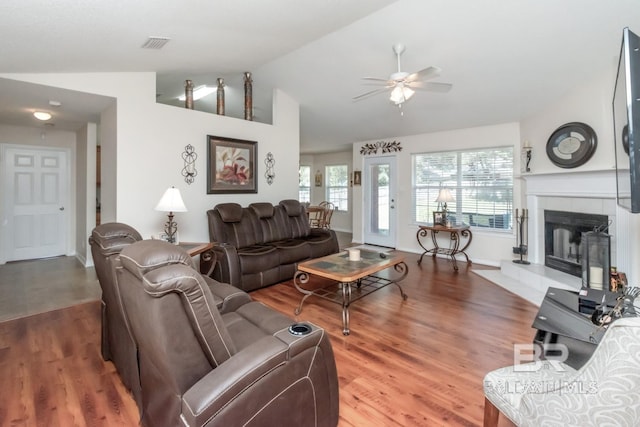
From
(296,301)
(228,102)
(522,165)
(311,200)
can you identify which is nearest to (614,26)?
(522,165)

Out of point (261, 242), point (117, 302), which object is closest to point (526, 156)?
point (261, 242)

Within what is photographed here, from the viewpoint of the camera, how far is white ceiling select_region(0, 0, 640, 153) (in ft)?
7.71

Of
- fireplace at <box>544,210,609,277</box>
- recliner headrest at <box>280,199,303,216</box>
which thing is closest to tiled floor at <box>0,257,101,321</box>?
recliner headrest at <box>280,199,303,216</box>

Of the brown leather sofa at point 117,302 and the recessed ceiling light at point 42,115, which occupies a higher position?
the recessed ceiling light at point 42,115

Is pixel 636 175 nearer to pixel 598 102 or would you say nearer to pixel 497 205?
pixel 598 102

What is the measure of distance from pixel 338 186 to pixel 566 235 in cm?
566

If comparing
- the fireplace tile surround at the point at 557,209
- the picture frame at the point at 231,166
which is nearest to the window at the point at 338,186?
the picture frame at the point at 231,166

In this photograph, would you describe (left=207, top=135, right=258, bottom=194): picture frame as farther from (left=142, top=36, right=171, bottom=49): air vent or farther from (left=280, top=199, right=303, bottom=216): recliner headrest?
(left=142, top=36, right=171, bottom=49): air vent

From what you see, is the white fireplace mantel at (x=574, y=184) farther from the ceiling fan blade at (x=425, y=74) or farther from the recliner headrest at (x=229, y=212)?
the recliner headrest at (x=229, y=212)

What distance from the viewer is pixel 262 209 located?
4.50 m

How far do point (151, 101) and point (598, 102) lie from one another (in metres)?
5.15

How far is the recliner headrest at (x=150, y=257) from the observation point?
1.06 m

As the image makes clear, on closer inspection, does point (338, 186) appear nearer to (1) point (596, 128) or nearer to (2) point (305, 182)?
(2) point (305, 182)

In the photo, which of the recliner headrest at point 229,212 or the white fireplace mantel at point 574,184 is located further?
the recliner headrest at point 229,212
